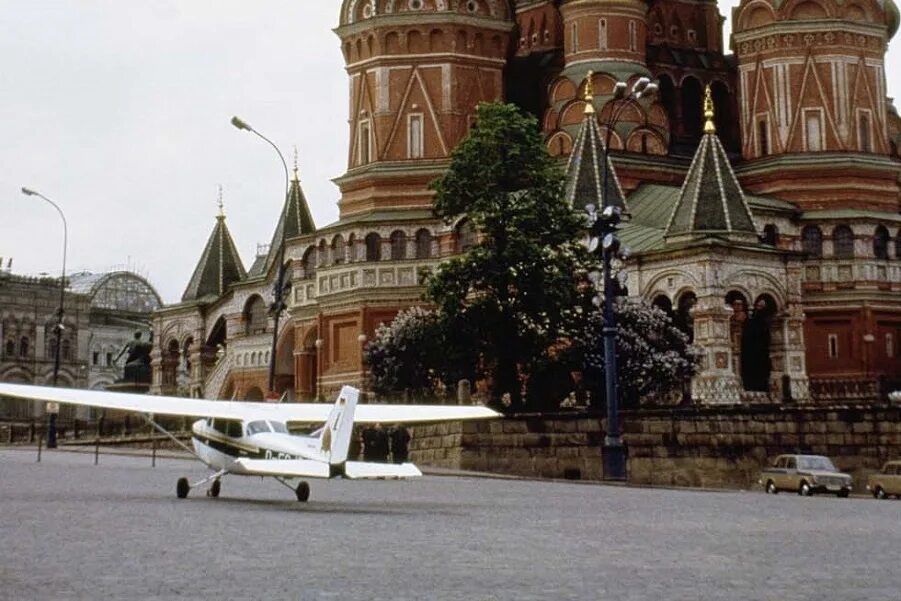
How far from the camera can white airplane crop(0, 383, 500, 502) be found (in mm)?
24594

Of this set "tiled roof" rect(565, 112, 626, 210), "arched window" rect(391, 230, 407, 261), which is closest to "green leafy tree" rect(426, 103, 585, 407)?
"tiled roof" rect(565, 112, 626, 210)

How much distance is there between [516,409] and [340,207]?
23.8 metres

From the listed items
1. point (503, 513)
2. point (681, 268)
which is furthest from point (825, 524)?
point (681, 268)

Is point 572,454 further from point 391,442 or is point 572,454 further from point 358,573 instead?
point 358,573

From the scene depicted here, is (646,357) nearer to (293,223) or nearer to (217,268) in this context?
(293,223)

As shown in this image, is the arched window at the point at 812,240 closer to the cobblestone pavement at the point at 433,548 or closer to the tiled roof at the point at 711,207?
the tiled roof at the point at 711,207

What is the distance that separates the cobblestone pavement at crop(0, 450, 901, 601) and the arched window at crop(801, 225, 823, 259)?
116 feet

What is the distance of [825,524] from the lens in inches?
860

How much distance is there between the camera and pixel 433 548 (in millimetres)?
16234

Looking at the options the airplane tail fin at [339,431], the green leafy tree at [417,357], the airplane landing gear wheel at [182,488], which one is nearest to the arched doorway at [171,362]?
the green leafy tree at [417,357]

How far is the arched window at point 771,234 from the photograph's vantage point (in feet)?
205

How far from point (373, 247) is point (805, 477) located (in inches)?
1208

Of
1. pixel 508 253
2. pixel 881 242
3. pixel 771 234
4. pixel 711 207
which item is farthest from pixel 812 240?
pixel 508 253

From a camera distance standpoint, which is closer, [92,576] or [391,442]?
[92,576]
